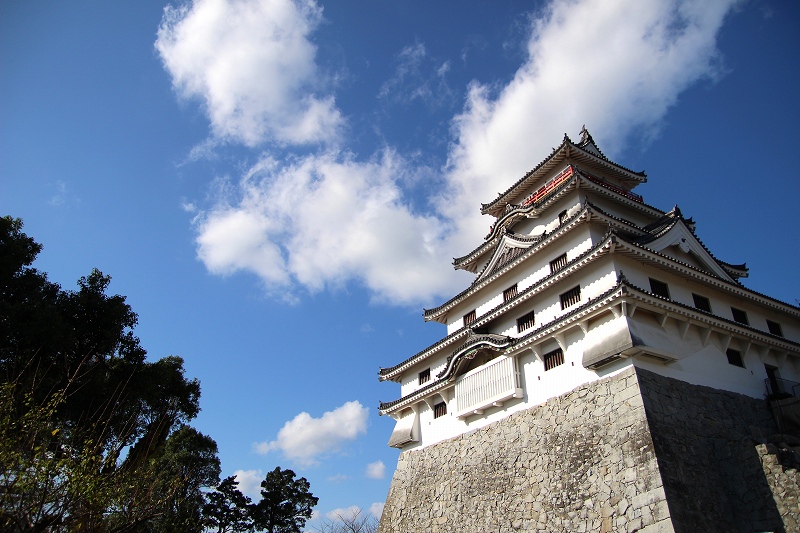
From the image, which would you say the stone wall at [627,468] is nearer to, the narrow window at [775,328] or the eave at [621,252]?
the eave at [621,252]

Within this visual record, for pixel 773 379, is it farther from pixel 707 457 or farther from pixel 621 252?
pixel 621 252

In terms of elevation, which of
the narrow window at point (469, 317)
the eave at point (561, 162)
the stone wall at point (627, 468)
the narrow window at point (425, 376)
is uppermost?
the eave at point (561, 162)

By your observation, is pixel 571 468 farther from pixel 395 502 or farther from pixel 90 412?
pixel 90 412

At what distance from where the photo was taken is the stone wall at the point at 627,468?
48.7ft

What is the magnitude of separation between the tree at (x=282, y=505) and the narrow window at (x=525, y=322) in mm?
26110

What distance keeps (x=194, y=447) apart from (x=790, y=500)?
34197 millimetres

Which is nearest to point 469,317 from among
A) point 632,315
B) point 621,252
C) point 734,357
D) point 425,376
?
point 425,376

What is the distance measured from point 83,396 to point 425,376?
50.3 ft

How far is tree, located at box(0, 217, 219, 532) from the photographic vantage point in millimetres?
8852

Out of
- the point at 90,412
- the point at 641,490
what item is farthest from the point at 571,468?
the point at 90,412

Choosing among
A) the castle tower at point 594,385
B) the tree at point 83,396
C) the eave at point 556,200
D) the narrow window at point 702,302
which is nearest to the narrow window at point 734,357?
the castle tower at point 594,385

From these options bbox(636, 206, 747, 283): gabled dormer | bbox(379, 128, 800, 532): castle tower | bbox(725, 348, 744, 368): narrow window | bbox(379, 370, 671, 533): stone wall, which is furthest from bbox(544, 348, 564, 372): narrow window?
bbox(725, 348, 744, 368): narrow window

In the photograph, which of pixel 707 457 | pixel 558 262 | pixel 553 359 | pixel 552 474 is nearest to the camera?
pixel 707 457

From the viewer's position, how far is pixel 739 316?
73.2 feet
